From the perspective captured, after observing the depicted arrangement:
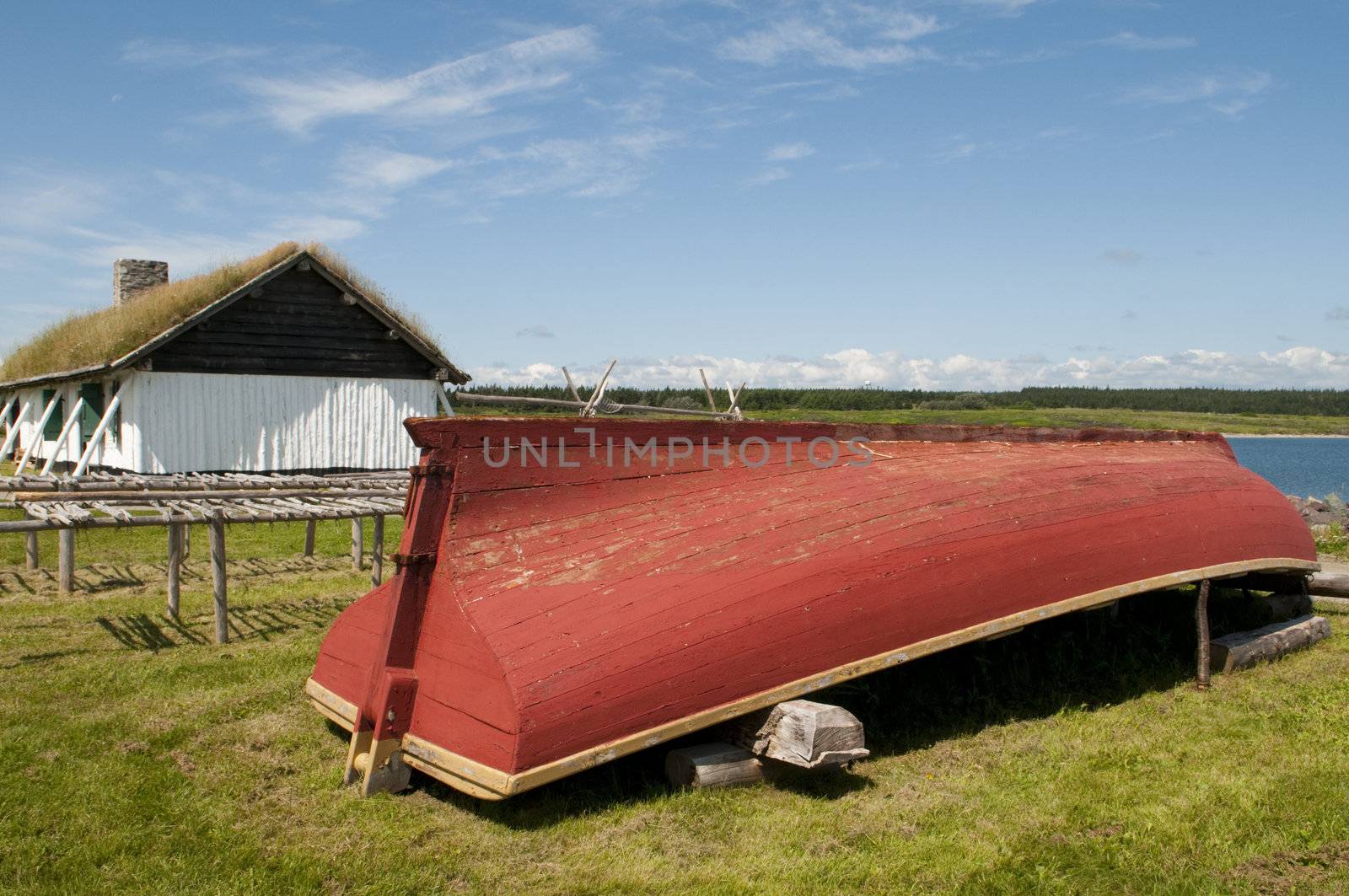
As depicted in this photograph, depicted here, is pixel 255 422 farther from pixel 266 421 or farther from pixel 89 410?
pixel 89 410

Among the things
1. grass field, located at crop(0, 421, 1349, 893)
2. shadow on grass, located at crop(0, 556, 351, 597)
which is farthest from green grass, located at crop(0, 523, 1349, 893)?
shadow on grass, located at crop(0, 556, 351, 597)

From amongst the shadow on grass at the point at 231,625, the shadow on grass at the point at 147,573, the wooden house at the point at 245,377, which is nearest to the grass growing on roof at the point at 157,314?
the wooden house at the point at 245,377

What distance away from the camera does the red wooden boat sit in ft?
16.4

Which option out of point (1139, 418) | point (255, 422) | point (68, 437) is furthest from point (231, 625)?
point (1139, 418)

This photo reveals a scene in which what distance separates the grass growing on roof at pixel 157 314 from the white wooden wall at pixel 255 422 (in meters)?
0.59

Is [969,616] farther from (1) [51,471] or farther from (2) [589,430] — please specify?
(1) [51,471]

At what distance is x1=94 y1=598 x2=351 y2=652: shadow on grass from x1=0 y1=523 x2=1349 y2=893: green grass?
0.59 m

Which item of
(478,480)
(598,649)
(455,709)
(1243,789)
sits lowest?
(1243,789)

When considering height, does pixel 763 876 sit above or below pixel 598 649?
below

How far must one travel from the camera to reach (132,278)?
21672 millimetres

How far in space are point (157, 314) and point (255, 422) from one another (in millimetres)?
2427

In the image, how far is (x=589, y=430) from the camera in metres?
5.90

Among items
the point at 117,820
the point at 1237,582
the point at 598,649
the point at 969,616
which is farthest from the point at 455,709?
the point at 1237,582

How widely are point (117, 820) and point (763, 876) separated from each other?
10.2 ft
